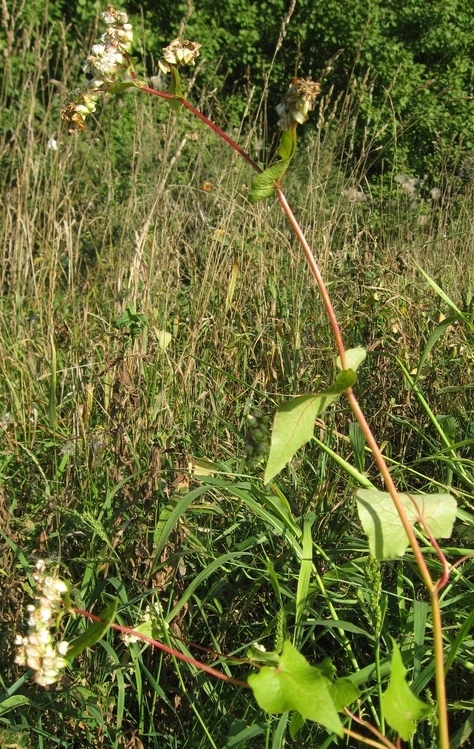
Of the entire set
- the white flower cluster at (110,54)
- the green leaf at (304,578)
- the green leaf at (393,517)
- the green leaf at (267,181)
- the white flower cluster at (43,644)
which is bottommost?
the green leaf at (304,578)

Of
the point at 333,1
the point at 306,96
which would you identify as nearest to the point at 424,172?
the point at 333,1

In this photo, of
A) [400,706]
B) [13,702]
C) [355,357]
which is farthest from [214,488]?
[400,706]

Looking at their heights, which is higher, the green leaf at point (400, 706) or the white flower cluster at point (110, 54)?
the white flower cluster at point (110, 54)

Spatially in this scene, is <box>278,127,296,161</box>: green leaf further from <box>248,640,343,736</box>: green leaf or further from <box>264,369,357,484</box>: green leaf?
<box>248,640,343,736</box>: green leaf

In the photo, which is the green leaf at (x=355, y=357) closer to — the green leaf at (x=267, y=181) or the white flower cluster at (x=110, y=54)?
the green leaf at (x=267, y=181)

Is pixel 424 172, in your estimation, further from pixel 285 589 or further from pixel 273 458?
pixel 273 458

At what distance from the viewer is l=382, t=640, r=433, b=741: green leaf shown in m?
0.87

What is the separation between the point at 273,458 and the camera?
0.92m

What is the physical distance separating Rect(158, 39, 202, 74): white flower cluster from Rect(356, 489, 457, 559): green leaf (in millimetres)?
536

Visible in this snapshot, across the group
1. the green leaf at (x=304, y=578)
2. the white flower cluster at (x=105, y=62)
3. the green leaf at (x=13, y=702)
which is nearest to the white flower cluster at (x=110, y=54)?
the white flower cluster at (x=105, y=62)

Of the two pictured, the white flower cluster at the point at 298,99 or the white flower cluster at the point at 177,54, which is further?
the white flower cluster at the point at 177,54

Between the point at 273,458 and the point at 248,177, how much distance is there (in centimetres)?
371

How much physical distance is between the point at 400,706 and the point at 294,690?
108 mm

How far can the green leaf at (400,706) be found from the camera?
0.87 metres
